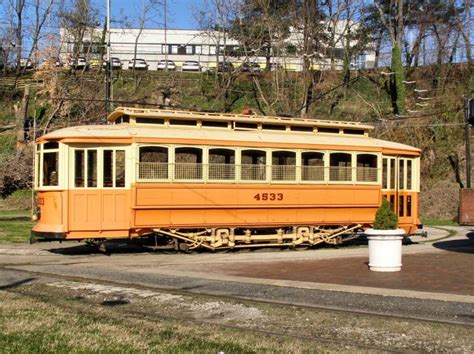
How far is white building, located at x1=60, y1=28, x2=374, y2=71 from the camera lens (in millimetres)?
47625

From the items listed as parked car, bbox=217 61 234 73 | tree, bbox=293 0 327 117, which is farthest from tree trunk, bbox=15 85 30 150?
tree, bbox=293 0 327 117

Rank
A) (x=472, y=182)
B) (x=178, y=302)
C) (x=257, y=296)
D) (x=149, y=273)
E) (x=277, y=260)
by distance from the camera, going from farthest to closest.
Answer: (x=472, y=182) → (x=277, y=260) → (x=149, y=273) → (x=257, y=296) → (x=178, y=302)

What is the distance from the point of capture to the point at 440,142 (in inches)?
1652

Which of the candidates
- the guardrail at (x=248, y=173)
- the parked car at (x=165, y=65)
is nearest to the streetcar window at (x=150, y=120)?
the guardrail at (x=248, y=173)

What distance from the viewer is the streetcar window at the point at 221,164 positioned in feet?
58.0

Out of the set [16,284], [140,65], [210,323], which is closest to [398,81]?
[140,65]

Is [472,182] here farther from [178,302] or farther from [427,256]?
[178,302]

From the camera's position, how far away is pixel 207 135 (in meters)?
17.8

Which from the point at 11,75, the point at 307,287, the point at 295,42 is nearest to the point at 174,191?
the point at 307,287

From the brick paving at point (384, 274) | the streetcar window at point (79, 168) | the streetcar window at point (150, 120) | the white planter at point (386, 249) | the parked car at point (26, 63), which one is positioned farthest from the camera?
the parked car at point (26, 63)

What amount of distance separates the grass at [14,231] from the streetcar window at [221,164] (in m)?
7.18

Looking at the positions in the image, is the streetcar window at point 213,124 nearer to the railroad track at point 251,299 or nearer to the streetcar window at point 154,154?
the streetcar window at point 154,154

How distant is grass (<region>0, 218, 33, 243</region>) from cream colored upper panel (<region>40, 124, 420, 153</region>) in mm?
5590

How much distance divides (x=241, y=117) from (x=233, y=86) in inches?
1226
